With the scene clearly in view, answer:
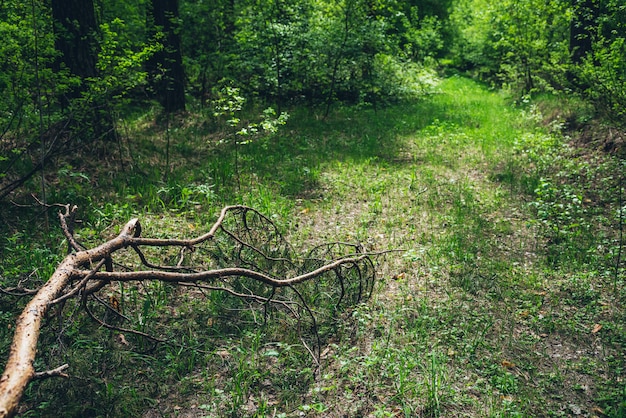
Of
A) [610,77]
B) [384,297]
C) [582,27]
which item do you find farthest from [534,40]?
[384,297]

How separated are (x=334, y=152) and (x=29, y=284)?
5.60m

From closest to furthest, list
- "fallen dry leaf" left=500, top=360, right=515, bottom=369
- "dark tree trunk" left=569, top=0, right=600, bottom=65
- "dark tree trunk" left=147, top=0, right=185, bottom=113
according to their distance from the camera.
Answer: "fallen dry leaf" left=500, top=360, right=515, bottom=369
"dark tree trunk" left=569, top=0, right=600, bottom=65
"dark tree trunk" left=147, top=0, right=185, bottom=113

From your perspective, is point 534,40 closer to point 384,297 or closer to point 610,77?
point 610,77

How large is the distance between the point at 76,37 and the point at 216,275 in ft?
17.6

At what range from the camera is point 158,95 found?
10.1m

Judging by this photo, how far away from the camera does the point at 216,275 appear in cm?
327

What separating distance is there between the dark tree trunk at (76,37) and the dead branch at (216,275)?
300 centimetres

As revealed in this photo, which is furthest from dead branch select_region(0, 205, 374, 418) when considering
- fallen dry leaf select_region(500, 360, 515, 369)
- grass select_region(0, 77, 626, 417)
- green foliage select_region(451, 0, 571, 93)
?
green foliage select_region(451, 0, 571, 93)

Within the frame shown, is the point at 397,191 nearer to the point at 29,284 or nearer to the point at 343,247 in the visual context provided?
the point at 343,247

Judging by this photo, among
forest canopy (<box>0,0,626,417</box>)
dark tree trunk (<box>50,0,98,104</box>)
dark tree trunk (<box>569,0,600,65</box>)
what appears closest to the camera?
forest canopy (<box>0,0,626,417</box>)

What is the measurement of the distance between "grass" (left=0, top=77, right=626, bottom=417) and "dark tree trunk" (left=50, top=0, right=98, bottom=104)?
142cm

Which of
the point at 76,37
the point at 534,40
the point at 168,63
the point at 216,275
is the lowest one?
the point at 216,275

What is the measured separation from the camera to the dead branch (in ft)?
6.82

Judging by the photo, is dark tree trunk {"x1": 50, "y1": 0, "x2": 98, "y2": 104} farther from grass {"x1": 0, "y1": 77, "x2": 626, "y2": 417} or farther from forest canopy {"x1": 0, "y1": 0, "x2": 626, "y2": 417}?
grass {"x1": 0, "y1": 77, "x2": 626, "y2": 417}
